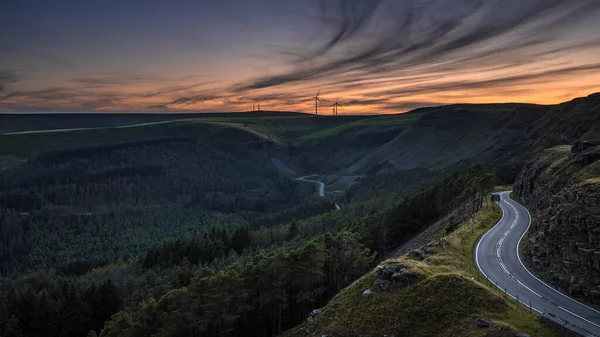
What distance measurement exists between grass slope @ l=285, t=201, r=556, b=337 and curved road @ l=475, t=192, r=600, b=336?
299 centimetres

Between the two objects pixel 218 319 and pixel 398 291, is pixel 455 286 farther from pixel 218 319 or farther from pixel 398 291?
pixel 218 319

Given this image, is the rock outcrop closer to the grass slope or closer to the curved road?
the grass slope

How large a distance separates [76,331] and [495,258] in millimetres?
106631

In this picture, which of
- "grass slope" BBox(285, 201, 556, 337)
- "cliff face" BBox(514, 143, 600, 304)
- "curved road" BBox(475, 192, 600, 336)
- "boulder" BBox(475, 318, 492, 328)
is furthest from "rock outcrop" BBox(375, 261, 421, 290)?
"cliff face" BBox(514, 143, 600, 304)

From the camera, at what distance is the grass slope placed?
4388 centimetres

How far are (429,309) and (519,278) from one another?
59.0 feet

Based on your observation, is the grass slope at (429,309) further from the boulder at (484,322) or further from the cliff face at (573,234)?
the cliff face at (573,234)

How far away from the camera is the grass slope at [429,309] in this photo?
144 ft

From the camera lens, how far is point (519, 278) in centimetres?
5731

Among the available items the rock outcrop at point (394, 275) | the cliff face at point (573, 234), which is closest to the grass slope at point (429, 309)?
the rock outcrop at point (394, 275)

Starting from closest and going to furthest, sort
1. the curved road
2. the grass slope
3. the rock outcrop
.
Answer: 1. the grass slope
2. the curved road
3. the rock outcrop

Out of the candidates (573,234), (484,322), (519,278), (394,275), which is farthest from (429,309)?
(573,234)

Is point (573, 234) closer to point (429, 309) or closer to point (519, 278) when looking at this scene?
point (519, 278)

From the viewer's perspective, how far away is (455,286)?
4981 cm
